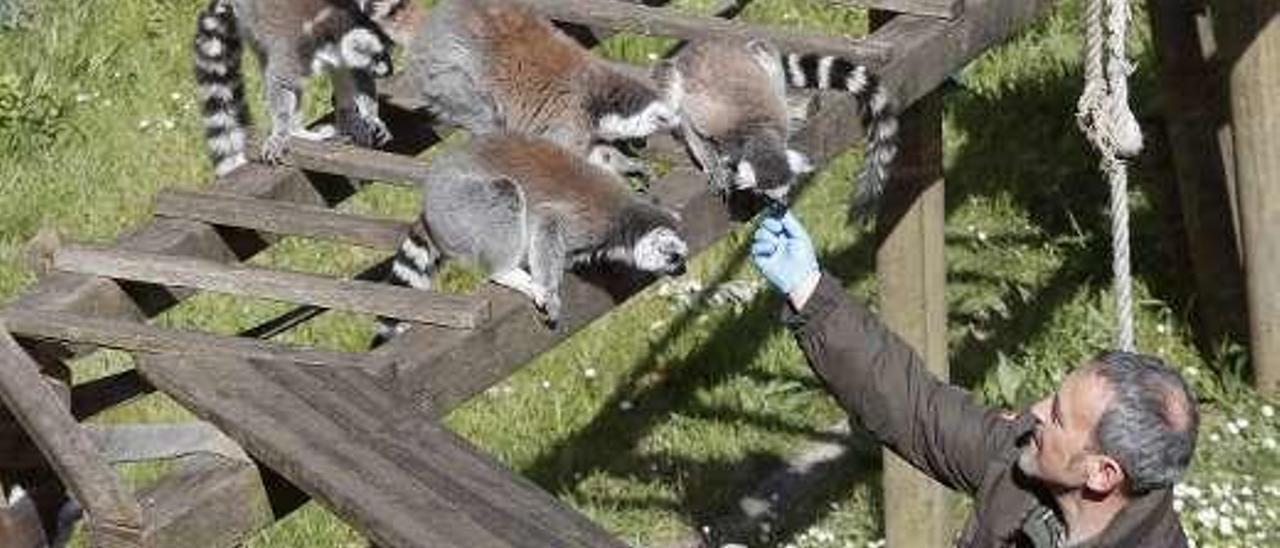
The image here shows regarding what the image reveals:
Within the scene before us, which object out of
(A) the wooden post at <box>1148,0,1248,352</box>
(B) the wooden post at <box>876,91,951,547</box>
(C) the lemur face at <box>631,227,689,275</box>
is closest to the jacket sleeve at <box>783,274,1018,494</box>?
(C) the lemur face at <box>631,227,689,275</box>

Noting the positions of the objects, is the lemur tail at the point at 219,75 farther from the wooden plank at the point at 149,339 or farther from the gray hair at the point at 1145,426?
the gray hair at the point at 1145,426

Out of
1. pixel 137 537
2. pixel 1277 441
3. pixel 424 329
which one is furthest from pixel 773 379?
pixel 137 537

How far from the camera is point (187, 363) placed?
346 centimetres

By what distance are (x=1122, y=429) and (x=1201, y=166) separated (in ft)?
12.4

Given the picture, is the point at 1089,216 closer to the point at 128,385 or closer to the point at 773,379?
the point at 773,379

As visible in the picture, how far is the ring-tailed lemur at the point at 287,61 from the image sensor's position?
4902mm

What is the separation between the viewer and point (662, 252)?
4.04 m

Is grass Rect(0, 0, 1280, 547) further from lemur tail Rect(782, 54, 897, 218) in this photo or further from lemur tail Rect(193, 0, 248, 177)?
lemur tail Rect(782, 54, 897, 218)

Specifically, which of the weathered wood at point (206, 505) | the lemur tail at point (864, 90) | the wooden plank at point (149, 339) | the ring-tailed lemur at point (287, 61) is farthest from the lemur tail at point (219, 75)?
the weathered wood at point (206, 505)

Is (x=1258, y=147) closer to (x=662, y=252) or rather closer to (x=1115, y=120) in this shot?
(x=1115, y=120)

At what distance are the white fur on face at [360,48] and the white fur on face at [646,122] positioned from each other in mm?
583

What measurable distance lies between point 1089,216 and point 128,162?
3.44m

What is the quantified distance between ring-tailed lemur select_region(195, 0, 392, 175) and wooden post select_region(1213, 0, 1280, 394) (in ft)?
7.98

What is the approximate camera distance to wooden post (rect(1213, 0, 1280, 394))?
634 centimetres
